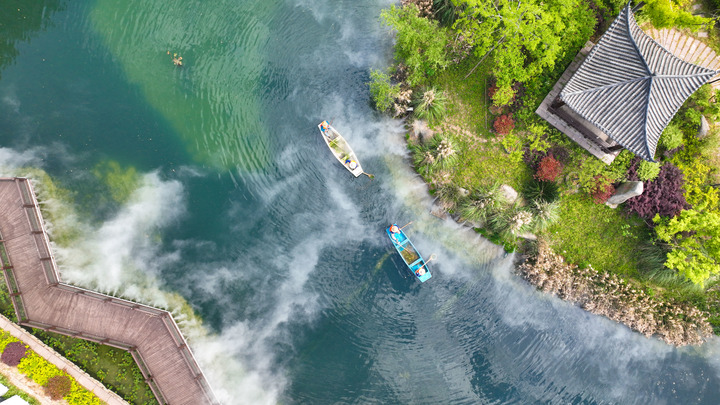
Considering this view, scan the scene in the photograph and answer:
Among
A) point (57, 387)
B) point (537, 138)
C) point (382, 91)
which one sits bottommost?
point (57, 387)

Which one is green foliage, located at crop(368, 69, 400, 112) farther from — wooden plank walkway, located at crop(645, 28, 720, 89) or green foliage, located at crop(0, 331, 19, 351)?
green foliage, located at crop(0, 331, 19, 351)

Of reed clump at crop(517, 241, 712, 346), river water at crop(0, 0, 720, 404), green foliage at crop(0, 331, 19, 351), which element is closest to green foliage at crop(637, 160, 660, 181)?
reed clump at crop(517, 241, 712, 346)

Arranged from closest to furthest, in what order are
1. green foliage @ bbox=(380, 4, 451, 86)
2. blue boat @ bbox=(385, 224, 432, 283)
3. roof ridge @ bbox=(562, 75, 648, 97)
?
1. roof ridge @ bbox=(562, 75, 648, 97)
2. green foliage @ bbox=(380, 4, 451, 86)
3. blue boat @ bbox=(385, 224, 432, 283)

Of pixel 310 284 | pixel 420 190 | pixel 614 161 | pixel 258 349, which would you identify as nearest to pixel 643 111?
pixel 614 161

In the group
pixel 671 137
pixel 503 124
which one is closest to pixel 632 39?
pixel 671 137

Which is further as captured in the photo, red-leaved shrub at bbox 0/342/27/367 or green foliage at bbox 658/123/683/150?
green foliage at bbox 658/123/683/150

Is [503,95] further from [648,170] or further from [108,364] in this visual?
[108,364]

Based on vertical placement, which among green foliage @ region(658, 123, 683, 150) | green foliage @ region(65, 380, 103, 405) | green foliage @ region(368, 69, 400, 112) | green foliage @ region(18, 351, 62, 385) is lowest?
green foliage @ region(65, 380, 103, 405)
